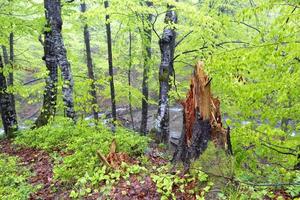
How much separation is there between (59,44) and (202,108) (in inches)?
223

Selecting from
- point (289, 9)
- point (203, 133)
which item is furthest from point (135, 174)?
point (289, 9)

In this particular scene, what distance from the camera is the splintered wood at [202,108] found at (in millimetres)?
4789

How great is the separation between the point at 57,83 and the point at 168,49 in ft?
12.9

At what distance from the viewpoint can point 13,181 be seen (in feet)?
18.7

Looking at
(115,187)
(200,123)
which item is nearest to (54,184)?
(115,187)

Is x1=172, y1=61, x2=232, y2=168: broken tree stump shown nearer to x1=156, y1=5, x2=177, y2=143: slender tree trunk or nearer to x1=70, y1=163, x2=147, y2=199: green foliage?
x1=70, y1=163, x2=147, y2=199: green foliage

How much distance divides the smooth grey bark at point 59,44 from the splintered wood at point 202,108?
461 centimetres

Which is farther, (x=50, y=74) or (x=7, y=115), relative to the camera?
(x=7, y=115)

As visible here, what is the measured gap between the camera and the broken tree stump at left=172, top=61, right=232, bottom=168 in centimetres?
475

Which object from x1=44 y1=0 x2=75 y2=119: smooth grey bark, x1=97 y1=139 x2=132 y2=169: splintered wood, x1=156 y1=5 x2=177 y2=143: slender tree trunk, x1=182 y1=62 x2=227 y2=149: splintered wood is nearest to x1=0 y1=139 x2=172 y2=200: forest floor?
x1=97 y1=139 x2=132 y2=169: splintered wood

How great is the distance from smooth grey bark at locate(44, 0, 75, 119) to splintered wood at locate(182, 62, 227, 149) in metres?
4.61

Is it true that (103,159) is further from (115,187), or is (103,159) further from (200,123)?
(200,123)

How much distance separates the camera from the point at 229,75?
19.6ft

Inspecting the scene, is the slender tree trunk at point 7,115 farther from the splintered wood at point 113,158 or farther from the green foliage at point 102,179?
the green foliage at point 102,179
